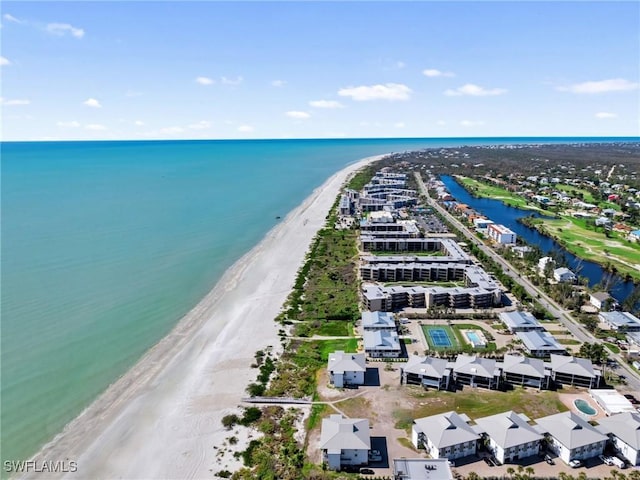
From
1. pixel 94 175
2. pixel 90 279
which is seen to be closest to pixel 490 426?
pixel 90 279

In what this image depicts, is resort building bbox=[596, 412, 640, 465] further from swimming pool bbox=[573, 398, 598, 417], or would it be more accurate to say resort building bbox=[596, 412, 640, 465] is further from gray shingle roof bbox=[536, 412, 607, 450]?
swimming pool bbox=[573, 398, 598, 417]

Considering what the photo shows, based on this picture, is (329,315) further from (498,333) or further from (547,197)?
(547,197)

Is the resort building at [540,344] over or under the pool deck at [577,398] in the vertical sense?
over

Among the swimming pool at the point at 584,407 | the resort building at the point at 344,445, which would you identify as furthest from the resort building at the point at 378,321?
the swimming pool at the point at 584,407

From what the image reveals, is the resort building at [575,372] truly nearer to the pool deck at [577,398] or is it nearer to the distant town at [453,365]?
the distant town at [453,365]

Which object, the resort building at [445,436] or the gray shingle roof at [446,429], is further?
the gray shingle roof at [446,429]

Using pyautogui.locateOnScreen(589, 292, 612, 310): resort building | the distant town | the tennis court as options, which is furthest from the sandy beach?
pyautogui.locateOnScreen(589, 292, 612, 310): resort building
